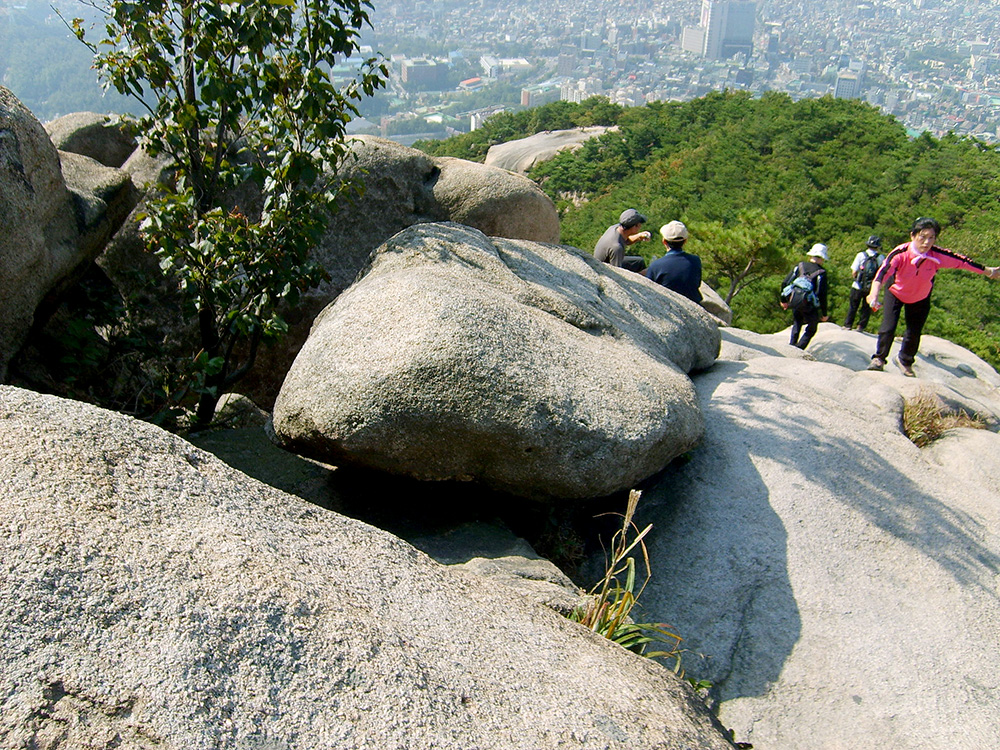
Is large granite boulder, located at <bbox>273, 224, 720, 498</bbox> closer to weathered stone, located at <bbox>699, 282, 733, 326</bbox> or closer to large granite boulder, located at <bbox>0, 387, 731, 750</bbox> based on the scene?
large granite boulder, located at <bbox>0, 387, 731, 750</bbox>

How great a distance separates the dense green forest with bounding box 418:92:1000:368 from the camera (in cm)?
1723

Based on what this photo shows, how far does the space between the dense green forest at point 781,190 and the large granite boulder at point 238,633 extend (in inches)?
554

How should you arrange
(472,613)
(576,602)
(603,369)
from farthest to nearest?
(603,369) → (576,602) → (472,613)

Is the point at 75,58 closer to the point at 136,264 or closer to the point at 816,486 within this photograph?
the point at 136,264

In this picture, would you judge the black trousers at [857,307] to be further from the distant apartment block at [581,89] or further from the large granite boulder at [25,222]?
the distant apartment block at [581,89]

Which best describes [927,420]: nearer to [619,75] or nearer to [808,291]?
[808,291]

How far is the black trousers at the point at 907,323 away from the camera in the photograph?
7973 mm

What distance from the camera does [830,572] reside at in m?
4.76

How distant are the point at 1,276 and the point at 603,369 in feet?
11.5

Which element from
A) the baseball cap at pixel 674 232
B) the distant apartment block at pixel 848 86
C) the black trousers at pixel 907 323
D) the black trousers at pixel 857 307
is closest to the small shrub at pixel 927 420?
the black trousers at pixel 907 323

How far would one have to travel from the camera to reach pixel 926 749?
386cm

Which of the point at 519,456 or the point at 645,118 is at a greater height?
the point at 519,456

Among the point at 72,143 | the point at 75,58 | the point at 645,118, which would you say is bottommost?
the point at 645,118

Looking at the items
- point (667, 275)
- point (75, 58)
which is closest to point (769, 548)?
point (667, 275)
